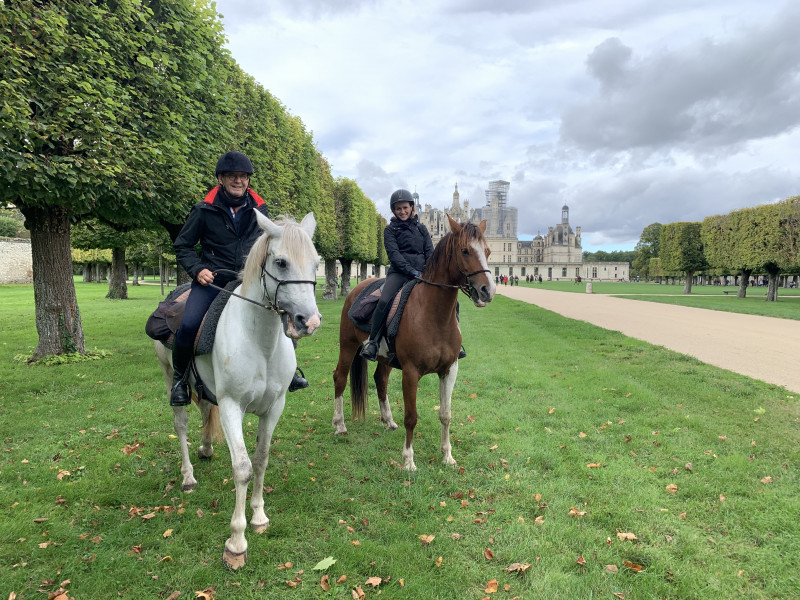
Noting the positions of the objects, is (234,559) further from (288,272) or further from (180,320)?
(288,272)

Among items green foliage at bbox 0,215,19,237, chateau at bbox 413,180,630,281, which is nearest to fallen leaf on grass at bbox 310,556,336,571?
green foliage at bbox 0,215,19,237

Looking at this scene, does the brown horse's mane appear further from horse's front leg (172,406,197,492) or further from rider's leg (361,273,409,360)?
horse's front leg (172,406,197,492)

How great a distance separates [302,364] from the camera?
11375 mm

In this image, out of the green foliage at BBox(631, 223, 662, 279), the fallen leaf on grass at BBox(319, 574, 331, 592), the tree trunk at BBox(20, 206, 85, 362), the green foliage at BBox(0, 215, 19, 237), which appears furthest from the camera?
the green foliage at BBox(631, 223, 662, 279)

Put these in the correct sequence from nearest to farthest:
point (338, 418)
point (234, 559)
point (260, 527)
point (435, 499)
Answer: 1. point (234, 559)
2. point (260, 527)
3. point (435, 499)
4. point (338, 418)

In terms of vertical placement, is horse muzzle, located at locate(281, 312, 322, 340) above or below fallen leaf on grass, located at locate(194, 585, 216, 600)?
above

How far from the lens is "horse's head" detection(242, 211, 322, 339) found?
11.0 ft

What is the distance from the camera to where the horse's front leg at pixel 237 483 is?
3.72m

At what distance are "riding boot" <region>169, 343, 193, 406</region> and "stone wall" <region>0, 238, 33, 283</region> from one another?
63.9 metres

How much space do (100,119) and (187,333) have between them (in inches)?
265

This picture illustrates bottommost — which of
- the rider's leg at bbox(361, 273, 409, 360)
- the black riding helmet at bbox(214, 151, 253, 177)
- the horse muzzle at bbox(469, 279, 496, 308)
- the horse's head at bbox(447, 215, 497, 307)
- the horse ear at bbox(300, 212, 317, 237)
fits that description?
the rider's leg at bbox(361, 273, 409, 360)

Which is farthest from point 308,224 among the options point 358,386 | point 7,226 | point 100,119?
point 7,226

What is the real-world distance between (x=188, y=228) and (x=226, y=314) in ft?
3.47

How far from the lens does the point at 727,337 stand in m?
15.4
